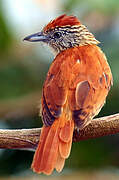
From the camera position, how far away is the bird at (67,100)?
4.66 meters

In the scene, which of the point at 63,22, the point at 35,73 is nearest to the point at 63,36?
the point at 63,22

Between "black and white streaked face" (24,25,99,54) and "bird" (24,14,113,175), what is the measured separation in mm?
286

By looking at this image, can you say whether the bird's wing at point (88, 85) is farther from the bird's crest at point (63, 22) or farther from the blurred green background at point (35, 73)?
the blurred green background at point (35, 73)

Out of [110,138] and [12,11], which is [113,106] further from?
[12,11]

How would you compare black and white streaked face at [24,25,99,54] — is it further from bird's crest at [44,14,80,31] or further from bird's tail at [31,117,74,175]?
bird's tail at [31,117,74,175]

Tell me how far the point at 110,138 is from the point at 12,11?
7.26 feet

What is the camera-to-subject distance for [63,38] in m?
6.13

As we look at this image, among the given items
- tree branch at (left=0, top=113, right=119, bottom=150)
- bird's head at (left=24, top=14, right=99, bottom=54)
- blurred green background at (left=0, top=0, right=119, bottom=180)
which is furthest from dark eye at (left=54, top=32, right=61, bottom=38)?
tree branch at (left=0, top=113, right=119, bottom=150)

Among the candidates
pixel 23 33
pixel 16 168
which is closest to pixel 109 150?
pixel 16 168

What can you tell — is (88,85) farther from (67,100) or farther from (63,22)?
(63,22)

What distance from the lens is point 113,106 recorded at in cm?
679

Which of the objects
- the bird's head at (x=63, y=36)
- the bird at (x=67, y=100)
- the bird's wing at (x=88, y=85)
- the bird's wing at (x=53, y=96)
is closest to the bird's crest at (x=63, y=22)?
the bird's head at (x=63, y=36)

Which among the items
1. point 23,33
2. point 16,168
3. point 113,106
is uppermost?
point 23,33

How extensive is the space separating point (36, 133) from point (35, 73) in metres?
2.65
